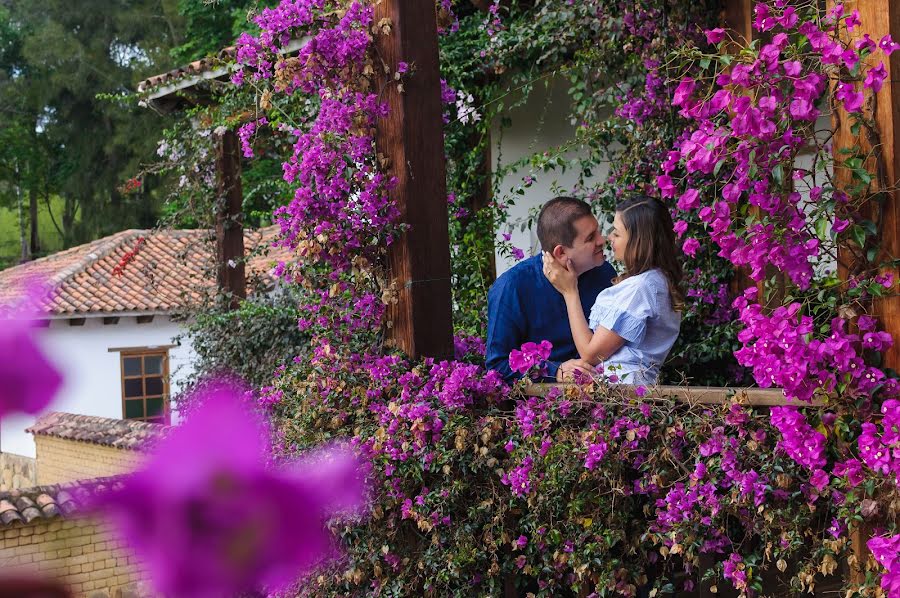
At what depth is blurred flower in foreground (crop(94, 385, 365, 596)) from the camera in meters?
0.32

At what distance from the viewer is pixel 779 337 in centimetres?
263

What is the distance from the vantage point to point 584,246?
378cm

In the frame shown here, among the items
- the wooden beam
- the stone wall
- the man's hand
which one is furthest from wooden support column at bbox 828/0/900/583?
the stone wall

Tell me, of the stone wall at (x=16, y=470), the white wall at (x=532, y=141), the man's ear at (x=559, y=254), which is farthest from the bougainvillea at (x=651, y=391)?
the stone wall at (x=16, y=470)

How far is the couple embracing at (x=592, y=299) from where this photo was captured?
3490 millimetres

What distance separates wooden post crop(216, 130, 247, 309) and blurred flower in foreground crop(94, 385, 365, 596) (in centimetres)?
942

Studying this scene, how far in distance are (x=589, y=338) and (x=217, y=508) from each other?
3276 mm

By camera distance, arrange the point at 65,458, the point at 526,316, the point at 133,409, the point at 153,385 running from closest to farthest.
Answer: the point at 526,316, the point at 65,458, the point at 133,409, the point at 153,385

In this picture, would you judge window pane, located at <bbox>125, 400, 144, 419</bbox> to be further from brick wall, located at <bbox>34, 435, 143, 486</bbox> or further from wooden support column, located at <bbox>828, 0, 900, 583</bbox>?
wooden support column, located at <bbox>828, 0, 900, 583</bbox>

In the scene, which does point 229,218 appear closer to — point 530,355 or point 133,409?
point 530,355

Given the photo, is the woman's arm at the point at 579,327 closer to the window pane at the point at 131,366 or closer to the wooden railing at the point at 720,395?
the wooden railing at the point at 720,395

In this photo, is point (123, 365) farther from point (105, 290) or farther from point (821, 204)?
point (821, 204)

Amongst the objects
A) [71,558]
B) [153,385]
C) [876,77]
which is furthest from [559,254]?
[153,385]

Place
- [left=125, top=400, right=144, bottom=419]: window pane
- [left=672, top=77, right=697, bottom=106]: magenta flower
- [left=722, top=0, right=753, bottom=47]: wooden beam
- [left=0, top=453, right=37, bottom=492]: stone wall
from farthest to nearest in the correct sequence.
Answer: [left=125, top=400, right=144, bottom=419]: window pane → [left=0, top=453, right=37, bottom=492]: stone wall → [left=722, top=0, right=753, bottom=47]: wooden beam → [left=672, top=77, right=697, bottom=106]: magenta flower
